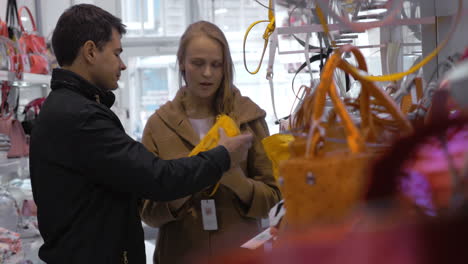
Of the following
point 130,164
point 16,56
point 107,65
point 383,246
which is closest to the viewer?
point 383,246

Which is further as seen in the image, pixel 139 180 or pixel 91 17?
pixel 91 17

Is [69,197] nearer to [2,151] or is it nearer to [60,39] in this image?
[60,39]

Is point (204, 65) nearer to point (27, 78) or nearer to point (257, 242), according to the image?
point (257, 242)

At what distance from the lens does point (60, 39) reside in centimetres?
170

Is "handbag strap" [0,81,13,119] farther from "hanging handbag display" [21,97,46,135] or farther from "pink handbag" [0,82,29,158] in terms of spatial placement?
"hanging handbag display" [21,97,46,135]

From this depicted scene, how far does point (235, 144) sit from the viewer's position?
60.6 inches

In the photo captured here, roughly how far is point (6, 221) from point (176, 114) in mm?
1652

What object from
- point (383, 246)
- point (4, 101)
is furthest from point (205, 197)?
point (4, 101)

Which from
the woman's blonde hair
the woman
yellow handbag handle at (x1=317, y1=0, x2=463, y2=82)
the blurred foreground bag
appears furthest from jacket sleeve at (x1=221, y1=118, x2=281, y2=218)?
the blurred foreground bag

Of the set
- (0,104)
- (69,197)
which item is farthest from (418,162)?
(0,104)

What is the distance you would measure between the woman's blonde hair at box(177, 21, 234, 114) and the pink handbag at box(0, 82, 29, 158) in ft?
5.73

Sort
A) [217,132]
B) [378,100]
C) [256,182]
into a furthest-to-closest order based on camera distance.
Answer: [256,182] < [217,132] < [378,100]

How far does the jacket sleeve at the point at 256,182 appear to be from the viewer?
1.74 metres

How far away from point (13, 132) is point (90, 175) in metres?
1.98
